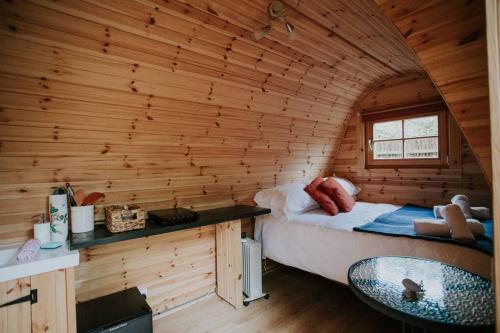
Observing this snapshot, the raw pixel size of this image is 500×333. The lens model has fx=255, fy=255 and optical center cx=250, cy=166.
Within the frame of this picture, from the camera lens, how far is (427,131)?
3.18m

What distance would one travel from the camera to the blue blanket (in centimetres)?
175

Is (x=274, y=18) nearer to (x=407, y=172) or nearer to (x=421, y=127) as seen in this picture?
(x=421, y=127)

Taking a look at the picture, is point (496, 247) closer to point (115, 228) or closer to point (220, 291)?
point (115, 228)

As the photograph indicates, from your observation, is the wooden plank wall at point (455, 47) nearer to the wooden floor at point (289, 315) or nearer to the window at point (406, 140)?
the wooden floor at point (289, 315)

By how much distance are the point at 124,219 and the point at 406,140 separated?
3.40 m

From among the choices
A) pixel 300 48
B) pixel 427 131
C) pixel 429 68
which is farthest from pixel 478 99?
pixel 427 131

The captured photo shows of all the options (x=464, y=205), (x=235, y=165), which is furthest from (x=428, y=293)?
(x=235, y=165)

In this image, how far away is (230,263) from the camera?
249cm

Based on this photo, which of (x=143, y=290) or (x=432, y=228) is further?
(x=143, y=290)

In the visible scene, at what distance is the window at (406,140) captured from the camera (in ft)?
10.2

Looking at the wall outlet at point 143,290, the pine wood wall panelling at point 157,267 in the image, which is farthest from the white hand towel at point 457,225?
the wall outlet at point 143,290

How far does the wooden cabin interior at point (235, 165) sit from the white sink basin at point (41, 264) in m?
0.01

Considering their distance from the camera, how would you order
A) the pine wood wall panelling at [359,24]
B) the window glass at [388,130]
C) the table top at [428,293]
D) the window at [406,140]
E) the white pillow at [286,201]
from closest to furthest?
the table top at [428,293]
the pine wood wall panelling at [359,24]
the white pillow at [286,201]
the window at [406,140]
the window glass at [388,130]

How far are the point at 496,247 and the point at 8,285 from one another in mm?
1975
